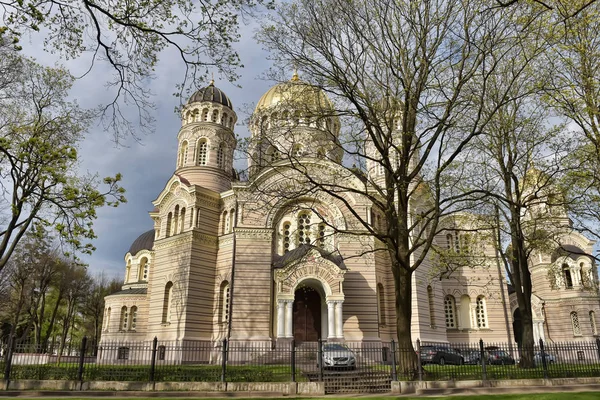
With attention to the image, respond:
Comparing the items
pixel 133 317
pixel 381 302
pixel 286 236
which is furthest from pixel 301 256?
pixel 133 317

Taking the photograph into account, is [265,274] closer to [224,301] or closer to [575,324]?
[224,301]

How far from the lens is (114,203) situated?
14836 mm

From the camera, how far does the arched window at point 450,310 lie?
3153 centimetres

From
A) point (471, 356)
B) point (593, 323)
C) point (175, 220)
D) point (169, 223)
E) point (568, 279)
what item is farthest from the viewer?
point (568, 279)

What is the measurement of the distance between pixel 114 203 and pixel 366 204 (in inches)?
624

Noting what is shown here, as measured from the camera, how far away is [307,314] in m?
25.4

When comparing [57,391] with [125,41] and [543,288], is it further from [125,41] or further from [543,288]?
[543,288]

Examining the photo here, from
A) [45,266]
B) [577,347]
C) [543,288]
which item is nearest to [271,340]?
[577,347]

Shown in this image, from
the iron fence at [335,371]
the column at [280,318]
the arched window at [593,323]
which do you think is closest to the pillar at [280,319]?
the column at [280,318]

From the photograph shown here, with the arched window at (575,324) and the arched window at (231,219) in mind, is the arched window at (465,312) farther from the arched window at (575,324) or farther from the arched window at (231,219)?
the arched window at (231,219)

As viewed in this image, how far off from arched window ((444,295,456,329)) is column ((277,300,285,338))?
1426 cm

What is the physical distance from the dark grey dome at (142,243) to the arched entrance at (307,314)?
16654 mm

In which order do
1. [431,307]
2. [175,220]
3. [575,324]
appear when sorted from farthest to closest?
[575,324]
[431,307]
[175,220]

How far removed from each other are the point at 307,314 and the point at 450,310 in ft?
40.3
